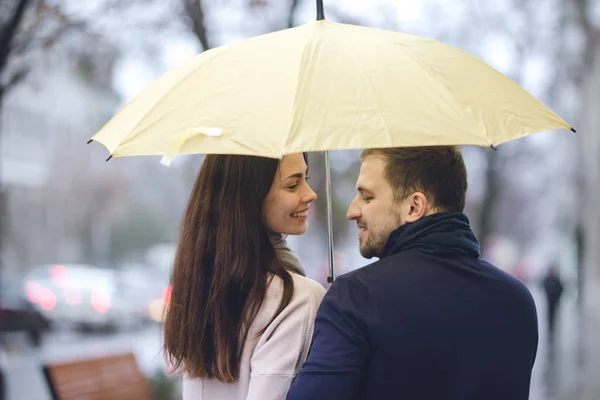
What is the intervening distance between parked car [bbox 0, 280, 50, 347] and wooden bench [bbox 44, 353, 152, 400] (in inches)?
554

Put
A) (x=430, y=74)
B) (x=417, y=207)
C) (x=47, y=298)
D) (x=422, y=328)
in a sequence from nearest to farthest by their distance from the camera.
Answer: (x=422, y=328) → (x=417, y=207) → (x=430, y=74) → (x=47, y=298)

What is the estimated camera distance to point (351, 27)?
2.84m

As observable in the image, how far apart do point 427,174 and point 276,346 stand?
0.69 meters

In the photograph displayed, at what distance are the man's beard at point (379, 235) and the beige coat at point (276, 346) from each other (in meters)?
0.25

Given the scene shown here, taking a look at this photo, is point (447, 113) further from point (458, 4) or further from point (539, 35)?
point (539, 35)

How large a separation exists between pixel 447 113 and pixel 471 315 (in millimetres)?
587

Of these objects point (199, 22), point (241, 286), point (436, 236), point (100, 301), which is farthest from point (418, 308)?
point (100, 301)

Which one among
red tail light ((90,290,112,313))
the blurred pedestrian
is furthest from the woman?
red tail light ((90,290,112,313))

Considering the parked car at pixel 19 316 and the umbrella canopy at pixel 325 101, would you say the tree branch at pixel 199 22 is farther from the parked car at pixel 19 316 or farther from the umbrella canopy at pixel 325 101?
the parked car at pixel 19 316

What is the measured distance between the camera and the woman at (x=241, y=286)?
2.60 m

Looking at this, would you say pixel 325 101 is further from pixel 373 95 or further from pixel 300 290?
pixel 300 290

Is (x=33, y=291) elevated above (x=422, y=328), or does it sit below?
below

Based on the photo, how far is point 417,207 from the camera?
2.50 meters

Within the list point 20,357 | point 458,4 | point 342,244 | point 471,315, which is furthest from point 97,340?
point 471,315
